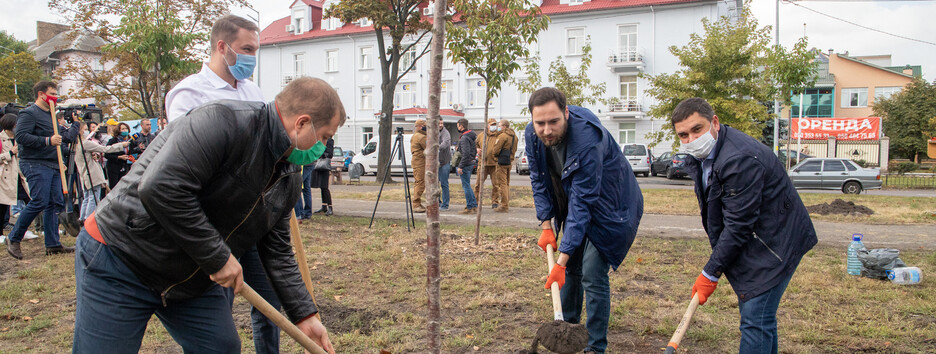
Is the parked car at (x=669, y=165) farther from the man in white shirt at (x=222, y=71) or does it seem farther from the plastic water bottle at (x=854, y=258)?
the man in white shirt at (x=222, y=71)

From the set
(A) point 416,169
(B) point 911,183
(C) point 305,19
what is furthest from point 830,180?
(C) point 305,19

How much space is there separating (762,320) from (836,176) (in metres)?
18.2

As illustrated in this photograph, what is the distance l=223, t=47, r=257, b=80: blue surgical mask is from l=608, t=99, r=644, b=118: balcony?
31423 mm

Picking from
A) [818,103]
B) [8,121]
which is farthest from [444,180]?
[818,103]

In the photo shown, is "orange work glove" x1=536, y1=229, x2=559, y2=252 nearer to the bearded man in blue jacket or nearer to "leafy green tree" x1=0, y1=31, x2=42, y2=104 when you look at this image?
the bearded man in blue jacket

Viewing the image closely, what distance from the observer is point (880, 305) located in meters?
4.57

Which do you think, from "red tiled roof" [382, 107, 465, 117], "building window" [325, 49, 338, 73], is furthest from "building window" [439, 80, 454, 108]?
"building window" [325, 49, 338, 73]

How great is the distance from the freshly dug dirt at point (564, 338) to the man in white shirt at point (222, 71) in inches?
85.1

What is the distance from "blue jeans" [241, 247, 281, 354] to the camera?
8.73 feet

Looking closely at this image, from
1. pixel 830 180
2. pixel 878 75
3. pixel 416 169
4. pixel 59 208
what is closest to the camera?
pixel 59 208

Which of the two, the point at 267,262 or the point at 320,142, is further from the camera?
the point at 267,262

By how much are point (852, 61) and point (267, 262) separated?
5790cm

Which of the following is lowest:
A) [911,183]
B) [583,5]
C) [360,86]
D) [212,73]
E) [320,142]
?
[911,183]

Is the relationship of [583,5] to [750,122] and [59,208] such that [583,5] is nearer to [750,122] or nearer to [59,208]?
[750,122]
